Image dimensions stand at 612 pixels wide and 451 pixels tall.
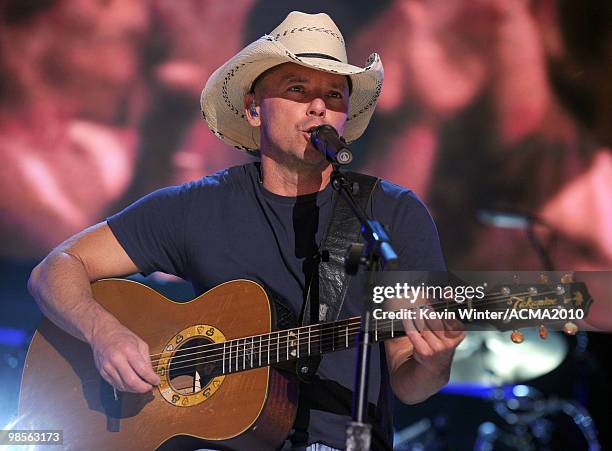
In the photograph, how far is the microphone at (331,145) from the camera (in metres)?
2.37

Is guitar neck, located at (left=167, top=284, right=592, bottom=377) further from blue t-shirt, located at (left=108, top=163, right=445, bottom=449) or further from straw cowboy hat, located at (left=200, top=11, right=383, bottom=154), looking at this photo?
straw cowboy hat, located at (left=200, top=11, right=383, bottom=154)

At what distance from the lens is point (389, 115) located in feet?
17.7

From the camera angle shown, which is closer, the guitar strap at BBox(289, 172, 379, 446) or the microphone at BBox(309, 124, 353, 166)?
the microphone at BBox(309, 124, 353, 166)

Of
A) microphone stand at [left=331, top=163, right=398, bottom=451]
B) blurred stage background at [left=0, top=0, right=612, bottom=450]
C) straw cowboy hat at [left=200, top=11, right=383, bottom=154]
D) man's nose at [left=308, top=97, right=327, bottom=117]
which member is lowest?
microphone stand at [left=331, top=163, right=398, bottom=451]

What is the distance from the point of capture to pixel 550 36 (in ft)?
18.0

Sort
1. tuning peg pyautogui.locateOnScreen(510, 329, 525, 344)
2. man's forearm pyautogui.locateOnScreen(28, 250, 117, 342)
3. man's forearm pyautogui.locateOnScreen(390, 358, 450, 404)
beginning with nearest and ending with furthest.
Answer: tuning peg pyautogui.locateOnScreen(510, 329, 525, 344) → man's forearm pyautogui.locateOnScreen(390, 358, 450, 404) → man's forearm pyautogui.locateOnScreen(28, 250, 117, 342)

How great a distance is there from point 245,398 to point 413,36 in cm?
341

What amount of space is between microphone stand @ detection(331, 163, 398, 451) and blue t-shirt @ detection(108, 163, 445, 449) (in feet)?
2.18

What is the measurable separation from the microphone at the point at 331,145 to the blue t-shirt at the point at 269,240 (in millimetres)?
472

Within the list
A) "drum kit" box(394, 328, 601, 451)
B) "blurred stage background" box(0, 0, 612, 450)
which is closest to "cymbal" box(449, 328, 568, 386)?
"drum kit" box(394, 328, 601, 451)

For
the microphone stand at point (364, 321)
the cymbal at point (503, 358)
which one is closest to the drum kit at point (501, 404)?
the cymbal at point (503, 358)

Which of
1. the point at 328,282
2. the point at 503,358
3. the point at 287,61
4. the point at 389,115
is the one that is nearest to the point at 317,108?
the point at 287,61

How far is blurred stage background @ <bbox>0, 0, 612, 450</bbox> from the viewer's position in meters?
5.36

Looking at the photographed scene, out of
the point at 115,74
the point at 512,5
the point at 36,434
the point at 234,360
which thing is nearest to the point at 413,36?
the point at 512,5
